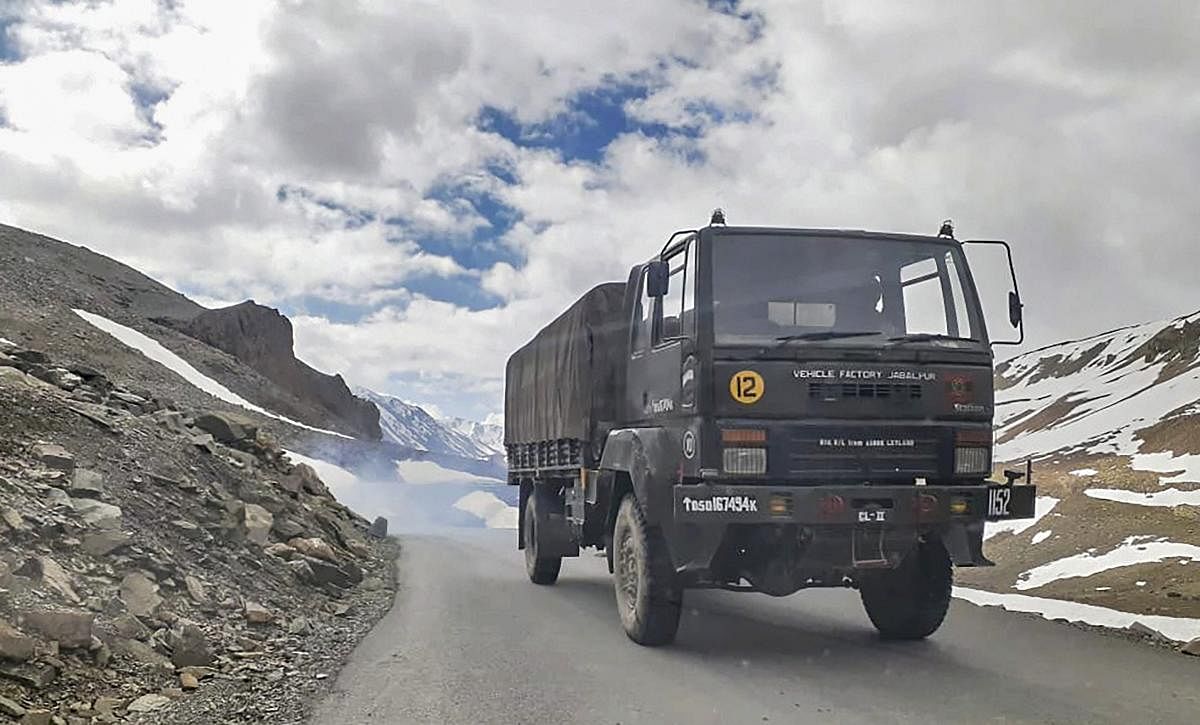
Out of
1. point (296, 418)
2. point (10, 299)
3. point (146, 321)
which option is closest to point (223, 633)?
point (10, 299)

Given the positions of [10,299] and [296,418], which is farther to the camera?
[296,418]

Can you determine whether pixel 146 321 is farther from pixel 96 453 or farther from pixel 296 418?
pixel 96 453

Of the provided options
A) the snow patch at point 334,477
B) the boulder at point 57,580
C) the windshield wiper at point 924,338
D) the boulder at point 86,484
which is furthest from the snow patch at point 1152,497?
the boulder at point 57,580

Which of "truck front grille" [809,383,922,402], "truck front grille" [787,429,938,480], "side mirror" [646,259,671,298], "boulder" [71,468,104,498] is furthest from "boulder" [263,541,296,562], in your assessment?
"truck front grille" [809,383,922,402]

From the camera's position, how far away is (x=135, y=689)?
6.95 meters

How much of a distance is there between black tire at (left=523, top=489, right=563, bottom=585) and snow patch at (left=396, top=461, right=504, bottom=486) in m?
35.8

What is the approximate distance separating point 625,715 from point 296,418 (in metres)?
60.2

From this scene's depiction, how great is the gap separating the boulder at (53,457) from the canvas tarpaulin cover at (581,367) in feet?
16.9

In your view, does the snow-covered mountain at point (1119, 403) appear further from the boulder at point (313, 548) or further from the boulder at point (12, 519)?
the boulder at point (12, 519)

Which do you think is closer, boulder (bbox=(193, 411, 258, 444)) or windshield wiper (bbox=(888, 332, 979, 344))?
windshield wiper (bbox=(888, 332, 979, 344))

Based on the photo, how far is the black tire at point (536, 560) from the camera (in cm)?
1362

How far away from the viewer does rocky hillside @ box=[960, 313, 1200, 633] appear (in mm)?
17328

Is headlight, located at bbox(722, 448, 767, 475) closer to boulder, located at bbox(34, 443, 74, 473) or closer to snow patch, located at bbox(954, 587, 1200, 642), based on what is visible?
snow patch, located at bbox(954, 587, 1200, 642)

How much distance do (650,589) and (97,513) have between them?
17.1 feet
